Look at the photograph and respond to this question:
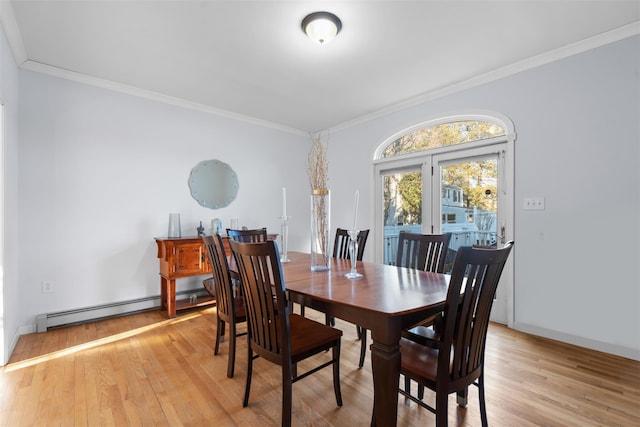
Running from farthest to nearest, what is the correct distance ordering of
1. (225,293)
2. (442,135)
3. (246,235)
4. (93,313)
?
(442,135)
(93,313)
(246,235)
(225,293)

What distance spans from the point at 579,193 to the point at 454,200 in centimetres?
112

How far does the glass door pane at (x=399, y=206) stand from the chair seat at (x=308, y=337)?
7.97 ft

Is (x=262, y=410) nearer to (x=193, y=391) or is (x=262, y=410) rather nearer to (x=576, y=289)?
(x=193, y=391)

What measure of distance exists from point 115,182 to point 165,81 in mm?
1239

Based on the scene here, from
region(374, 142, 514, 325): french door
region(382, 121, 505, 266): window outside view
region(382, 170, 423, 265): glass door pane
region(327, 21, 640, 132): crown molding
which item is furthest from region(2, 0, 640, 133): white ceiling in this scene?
region(382, 170, 423, 265): glass door pane

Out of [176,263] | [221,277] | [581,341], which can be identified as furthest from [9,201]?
[581,341]

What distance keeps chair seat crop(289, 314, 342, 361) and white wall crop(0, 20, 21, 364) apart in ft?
7.33

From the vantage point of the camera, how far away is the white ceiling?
2.09m

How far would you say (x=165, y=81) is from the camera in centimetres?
319

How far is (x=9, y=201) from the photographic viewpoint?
2.31 metres

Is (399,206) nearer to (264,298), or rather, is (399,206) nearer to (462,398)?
(462,398)

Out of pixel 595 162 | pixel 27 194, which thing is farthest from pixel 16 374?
pixel 595 162

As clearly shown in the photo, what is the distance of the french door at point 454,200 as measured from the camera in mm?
3027

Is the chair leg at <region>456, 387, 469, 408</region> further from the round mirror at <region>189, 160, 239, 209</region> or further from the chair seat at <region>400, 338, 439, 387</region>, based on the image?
the round mirror at <region>189, 160, 239, 209</region>
